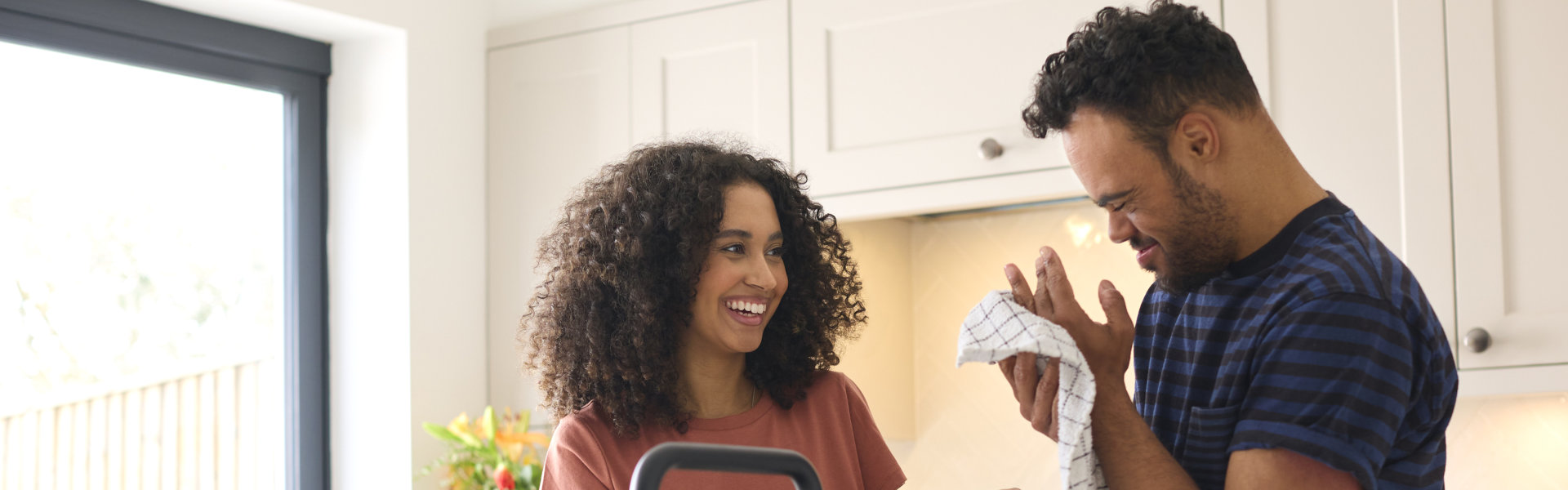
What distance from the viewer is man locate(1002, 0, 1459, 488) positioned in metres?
Result: 0.86

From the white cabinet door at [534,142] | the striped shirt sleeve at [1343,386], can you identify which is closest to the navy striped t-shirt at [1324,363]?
the striped shirt sleeve at [1343,386]

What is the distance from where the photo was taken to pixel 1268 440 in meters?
0.88

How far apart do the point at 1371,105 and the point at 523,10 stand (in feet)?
5.43

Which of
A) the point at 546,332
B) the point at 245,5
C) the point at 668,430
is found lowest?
the point at 668,430

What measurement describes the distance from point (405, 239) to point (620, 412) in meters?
1.20

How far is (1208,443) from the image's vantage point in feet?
3.18

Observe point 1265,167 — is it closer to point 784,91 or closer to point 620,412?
point 620,412

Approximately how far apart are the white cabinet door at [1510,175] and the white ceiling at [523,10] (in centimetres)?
163

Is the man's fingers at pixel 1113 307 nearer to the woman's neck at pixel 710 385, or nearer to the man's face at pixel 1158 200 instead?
the man's face at pixel 1158 200

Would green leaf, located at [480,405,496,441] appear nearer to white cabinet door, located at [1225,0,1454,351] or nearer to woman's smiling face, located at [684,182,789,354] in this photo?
woman's smiling face, located at [684,182,789,354]

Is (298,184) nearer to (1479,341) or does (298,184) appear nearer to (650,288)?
(650,288)

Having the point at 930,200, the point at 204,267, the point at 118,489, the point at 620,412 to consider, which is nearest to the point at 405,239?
the point at 204,267

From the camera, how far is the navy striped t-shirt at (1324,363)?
856mm

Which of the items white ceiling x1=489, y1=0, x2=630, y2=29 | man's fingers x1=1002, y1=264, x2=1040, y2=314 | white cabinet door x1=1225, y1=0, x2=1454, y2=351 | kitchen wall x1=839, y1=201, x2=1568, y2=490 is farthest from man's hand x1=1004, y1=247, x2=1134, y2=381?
white ceiling x1=489, y1=0, x2=630, y2=29
